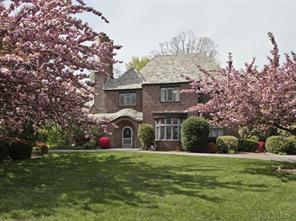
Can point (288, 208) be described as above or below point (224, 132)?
below

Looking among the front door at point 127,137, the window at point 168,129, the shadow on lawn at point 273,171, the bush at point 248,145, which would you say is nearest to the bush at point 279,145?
the bush at point 248,145

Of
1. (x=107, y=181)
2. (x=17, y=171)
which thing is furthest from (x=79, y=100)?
(x=17, y=171)

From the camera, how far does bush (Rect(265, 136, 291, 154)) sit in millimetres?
29703

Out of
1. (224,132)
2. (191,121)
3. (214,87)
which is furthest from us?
(224,132)

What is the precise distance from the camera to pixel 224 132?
34062mm

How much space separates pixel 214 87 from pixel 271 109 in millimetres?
2808

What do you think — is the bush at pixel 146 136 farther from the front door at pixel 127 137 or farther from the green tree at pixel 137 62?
the green tree at pixel 137 62

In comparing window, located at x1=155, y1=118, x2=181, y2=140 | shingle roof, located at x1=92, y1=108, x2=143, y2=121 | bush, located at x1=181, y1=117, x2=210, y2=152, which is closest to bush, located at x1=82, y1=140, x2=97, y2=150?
shingle roof, located at x1=92, y1=108, x2=143, y2=121

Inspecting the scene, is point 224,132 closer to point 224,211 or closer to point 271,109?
point 271,109

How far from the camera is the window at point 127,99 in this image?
1470 inches

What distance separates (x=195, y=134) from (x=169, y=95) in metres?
5.59

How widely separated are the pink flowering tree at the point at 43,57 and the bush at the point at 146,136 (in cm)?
2182

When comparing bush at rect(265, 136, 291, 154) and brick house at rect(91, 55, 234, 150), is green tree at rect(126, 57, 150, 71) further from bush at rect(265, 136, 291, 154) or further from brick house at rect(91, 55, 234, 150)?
bush at rect(265, 136, 291, 154)

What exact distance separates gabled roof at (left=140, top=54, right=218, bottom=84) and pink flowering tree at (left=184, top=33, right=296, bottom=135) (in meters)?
16.7
